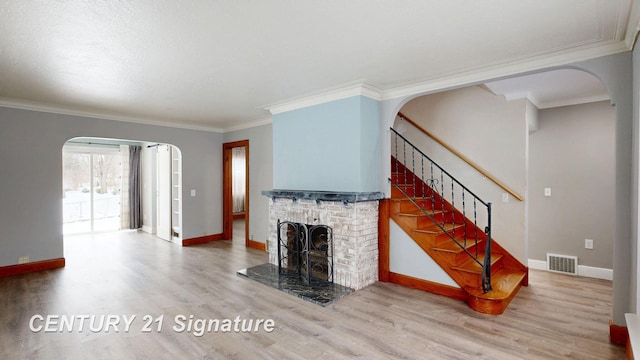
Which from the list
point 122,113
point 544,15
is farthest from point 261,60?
point 122,113

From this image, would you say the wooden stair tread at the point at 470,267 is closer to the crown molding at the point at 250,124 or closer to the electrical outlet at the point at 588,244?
the electrical outlet at the point at 588,244

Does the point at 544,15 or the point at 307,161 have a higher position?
the point at 544,15

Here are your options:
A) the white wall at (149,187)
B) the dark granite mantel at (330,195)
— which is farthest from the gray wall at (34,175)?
the dark granite mantel at (330,195)

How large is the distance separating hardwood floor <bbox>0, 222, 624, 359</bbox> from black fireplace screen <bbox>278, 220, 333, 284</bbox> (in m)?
0.58

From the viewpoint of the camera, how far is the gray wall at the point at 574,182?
4391 millimetres

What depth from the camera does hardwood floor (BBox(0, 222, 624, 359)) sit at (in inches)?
99.4

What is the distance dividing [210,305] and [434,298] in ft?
8.25

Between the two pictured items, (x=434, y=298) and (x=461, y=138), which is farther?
(x=461, y=138)

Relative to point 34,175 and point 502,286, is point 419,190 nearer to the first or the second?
point 502,286

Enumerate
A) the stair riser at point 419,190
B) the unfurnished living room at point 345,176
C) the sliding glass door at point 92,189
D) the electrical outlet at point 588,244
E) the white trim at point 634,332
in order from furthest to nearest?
the sliding glass door at point 92,189, the stair riser at point 419,190, the electrical outlet at point 588,244, the unfurnished living room at point 345,176, the white trim at point 634,332

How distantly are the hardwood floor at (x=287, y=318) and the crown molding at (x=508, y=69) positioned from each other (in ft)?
8.02

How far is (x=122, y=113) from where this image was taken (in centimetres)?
539

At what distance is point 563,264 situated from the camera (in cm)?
465

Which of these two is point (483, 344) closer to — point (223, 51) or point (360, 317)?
point (360, 317)
